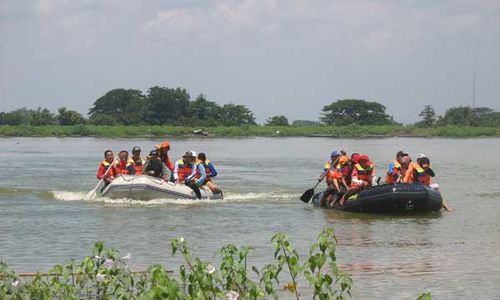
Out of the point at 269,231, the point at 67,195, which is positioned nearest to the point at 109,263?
the point at 269,231

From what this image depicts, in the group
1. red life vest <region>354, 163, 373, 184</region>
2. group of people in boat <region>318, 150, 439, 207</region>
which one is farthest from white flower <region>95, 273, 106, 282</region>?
red life vest <region>354, 163, 373, 184</region>

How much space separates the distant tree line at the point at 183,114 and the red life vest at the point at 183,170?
56.9m

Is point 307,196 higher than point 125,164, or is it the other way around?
point 125,164

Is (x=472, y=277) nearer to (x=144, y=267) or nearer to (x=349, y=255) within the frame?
(x=349, y=255)

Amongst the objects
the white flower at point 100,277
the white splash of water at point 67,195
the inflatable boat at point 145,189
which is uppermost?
the white flower at point 100,277

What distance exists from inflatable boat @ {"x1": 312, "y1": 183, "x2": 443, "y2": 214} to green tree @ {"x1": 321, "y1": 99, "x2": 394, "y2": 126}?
6514 cm

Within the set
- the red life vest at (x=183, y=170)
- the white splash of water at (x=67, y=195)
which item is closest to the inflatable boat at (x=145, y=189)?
the red life vest at (x=183, y=170)

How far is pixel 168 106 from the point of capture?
3083 inches

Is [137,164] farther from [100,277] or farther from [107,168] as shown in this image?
[100,277]

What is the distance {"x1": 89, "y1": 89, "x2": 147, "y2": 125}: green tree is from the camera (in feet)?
262

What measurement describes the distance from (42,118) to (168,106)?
11.2 meters

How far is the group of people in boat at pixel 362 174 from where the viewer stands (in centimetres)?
1595

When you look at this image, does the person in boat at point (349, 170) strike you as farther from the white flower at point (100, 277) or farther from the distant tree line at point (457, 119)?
the distant tree line at point (457, 119)

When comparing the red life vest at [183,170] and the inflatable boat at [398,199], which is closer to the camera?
the inflatable boat at [398,199]
